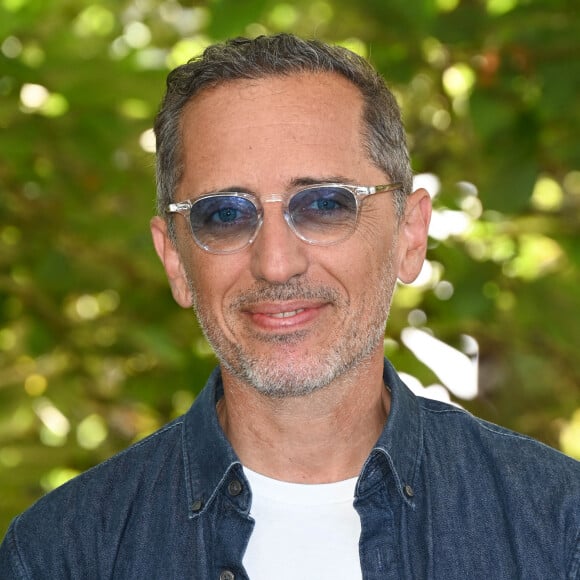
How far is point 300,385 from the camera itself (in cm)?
227

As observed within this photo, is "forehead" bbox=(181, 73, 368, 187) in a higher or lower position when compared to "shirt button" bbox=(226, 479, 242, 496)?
higher

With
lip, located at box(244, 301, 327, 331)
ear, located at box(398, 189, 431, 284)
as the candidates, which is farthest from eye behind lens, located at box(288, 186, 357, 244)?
ear, located at box(398, 189, 431, 284)

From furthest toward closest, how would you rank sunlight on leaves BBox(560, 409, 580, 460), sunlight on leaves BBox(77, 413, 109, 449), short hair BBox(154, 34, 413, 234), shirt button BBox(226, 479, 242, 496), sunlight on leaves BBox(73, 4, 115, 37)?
sunlight on leaves BBox(560, 409, 580, 460), sunlight on leaves BBox(73, 4, 115, 37), sunlight on leaves BBox(77, 413, 109, 449), short hair BBox(154, 34, 413, 234), shirt button BBox(226, 479, 242, 496)

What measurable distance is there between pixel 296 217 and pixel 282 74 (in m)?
0.31

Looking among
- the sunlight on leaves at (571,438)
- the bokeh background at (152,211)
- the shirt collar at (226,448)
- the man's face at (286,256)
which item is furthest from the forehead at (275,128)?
the sunlight on leaves at (571,438)

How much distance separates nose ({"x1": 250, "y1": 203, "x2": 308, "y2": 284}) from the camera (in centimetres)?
222

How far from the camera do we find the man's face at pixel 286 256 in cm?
226

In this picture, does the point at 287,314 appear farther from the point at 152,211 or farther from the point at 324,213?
the point at 152,211

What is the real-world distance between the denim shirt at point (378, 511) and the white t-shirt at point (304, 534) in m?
0.03

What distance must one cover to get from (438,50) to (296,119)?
0.94 m

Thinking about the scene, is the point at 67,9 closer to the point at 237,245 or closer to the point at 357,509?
the point at 237,245

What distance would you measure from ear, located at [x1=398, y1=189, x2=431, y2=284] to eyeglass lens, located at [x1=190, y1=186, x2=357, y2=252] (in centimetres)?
23

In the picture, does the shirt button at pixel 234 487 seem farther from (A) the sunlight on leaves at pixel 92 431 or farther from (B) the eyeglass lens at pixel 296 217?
(A) the sunlight on leaves at pixel 92 431

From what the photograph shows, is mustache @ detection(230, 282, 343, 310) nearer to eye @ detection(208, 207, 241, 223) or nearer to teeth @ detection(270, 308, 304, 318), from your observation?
teeth @ detection(270, 308, 304, 318)
